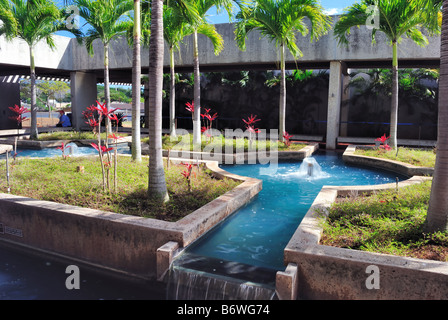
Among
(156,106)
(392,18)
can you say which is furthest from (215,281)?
(392,18)

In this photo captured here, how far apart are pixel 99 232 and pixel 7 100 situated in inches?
972

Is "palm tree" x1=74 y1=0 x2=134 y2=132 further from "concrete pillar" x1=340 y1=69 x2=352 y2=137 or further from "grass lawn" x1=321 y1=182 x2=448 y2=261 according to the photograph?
"concrete pillar" x1=340 y1=69 x2=352 y2=137

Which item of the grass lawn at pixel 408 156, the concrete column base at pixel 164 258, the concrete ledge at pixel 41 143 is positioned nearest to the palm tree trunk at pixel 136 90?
the concrete column base at pixel 164 258

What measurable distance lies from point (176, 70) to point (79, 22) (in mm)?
6458

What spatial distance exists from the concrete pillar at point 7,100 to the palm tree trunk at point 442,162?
26.5 metres

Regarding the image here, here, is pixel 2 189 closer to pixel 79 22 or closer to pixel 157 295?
pixel 157 295

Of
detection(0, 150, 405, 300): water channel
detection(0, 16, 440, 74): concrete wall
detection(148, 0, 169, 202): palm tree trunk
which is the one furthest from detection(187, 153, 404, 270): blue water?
detection(0, 16, 440, 74): concrete wall

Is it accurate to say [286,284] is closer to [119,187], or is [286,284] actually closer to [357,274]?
[357,274]

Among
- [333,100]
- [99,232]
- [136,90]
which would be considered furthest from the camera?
[333,100]

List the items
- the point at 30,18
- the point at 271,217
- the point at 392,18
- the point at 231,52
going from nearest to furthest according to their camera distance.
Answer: the point at 271,217 → the point at 392,18 → the point at 30,18 → the point at 231,52

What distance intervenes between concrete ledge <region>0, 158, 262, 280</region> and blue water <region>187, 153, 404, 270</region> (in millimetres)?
304

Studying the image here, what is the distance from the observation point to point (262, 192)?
807 centimetres

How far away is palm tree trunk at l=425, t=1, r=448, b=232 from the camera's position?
160 inches

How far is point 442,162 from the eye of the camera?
410 cm
